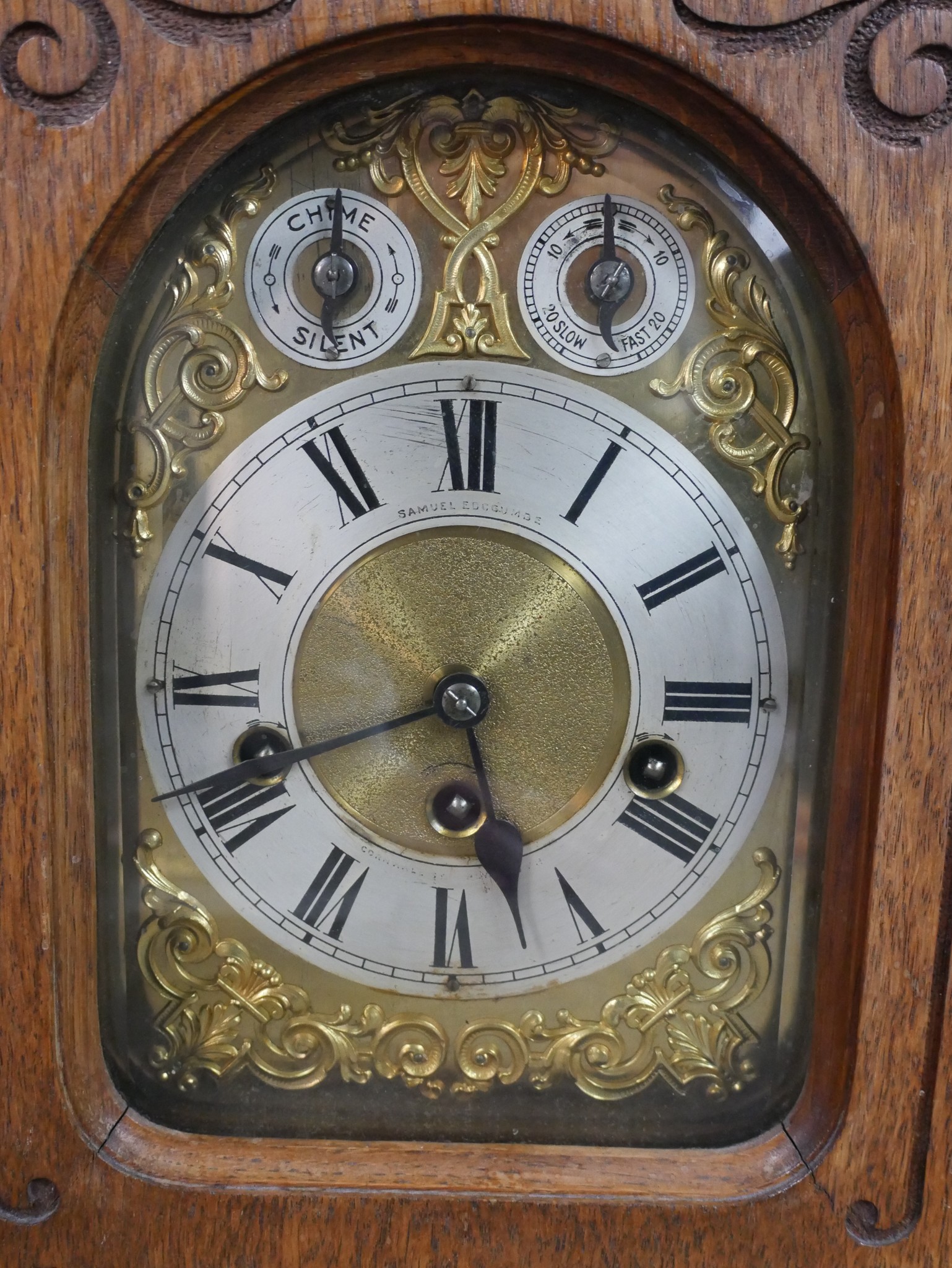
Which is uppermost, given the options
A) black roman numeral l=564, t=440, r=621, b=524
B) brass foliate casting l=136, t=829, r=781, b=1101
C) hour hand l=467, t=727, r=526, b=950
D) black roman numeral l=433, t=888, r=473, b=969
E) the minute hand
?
black roman numeral l=564, t=440, r=621, b=524

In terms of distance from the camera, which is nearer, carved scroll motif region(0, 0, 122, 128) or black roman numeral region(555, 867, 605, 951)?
carved scroll motif region(0, 0, 122, 128)

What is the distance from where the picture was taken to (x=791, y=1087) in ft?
2.45

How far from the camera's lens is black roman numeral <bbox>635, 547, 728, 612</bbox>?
727 mm

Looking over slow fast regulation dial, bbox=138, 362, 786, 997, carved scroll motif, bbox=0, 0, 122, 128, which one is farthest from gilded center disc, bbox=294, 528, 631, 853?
carved scroll motif, bbox=0, 0, 122, 128

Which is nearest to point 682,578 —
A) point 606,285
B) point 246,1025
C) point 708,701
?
point 708,701

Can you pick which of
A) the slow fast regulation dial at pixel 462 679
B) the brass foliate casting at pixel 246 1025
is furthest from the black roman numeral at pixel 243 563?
the brass foliate casting at pixel 246 1025

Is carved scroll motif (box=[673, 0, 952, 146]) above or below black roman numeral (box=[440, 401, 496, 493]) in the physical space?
above

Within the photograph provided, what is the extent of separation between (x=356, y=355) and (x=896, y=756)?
45 cm

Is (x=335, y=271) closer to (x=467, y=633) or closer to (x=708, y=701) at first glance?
(x=467, y=633)

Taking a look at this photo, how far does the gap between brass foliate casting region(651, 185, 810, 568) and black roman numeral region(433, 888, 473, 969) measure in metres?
0.34

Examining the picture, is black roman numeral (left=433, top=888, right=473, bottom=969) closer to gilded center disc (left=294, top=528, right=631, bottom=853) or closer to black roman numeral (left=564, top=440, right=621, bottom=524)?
gilded center disc (left=294, top=528, right=631, bottom=853)

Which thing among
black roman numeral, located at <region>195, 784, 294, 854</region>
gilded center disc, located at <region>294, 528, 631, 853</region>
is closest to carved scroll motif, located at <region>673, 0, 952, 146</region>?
gilded center disc, located at <region>294, 528, 631, 853</region>

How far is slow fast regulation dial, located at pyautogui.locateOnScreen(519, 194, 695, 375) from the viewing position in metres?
0.70

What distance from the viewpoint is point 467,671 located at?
2.41 feet
